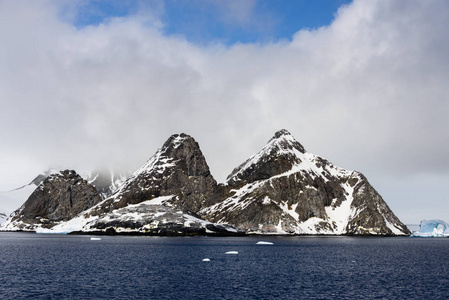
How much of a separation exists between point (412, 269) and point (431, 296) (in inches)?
1856

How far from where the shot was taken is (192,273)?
109750 mm

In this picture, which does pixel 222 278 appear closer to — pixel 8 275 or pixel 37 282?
pixel 37 282

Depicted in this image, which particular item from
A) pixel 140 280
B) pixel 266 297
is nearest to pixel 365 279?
pixel 266 297

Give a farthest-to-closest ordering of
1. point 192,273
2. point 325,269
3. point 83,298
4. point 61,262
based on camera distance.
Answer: point 61,262 < point 325,269 < point 192,273 < point 83,298

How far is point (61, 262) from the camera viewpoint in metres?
131

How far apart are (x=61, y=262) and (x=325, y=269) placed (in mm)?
80807

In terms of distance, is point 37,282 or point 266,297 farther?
point 37,282

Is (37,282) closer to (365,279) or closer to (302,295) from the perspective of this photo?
(302,295)

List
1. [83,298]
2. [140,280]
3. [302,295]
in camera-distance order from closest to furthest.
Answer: [83,298], [302,295], [140,280]

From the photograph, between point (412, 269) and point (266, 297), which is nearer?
point (266, 297)

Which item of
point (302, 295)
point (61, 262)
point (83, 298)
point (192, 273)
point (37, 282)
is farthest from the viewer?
point (61, 262)

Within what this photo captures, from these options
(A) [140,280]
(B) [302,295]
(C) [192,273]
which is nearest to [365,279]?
(B) [302,295]

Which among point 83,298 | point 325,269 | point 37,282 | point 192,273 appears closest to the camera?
point 83,298

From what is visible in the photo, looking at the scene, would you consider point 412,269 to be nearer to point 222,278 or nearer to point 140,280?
point 222,278
